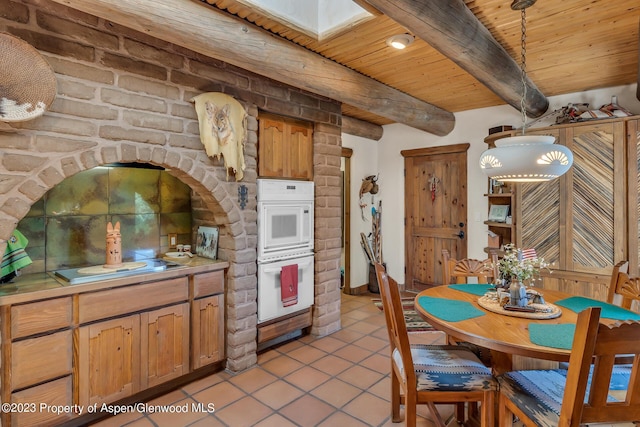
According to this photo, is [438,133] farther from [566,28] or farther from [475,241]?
[566,28]

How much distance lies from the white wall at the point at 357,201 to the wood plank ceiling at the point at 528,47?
4.77ft

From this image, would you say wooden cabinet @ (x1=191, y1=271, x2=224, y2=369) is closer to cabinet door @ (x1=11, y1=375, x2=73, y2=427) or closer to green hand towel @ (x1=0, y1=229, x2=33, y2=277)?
cabinet door @ (x1=11, y1=375, x2=73, y2=427)

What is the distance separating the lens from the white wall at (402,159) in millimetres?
4055

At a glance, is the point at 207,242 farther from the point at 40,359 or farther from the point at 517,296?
the point at 517,296

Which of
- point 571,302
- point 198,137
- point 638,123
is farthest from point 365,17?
point 638,123

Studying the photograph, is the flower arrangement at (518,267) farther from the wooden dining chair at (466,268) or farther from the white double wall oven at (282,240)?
the white double wall oven at (282,240)

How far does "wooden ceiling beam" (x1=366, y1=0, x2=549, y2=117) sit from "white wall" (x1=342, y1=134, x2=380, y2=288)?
2.29 meters

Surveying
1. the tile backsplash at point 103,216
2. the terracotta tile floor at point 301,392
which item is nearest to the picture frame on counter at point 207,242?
the tile backsplash at point 103,216

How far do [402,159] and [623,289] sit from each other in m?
3.29

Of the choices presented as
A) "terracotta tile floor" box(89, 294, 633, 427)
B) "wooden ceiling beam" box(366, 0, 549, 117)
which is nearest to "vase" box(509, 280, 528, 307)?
"terracotta tile floor" box(89, 294, 633, 427)

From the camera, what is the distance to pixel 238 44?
205 cm

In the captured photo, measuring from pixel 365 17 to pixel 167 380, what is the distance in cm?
282

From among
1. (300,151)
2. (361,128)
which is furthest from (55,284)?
(361,128)

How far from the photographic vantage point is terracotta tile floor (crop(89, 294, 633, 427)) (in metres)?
2.12
